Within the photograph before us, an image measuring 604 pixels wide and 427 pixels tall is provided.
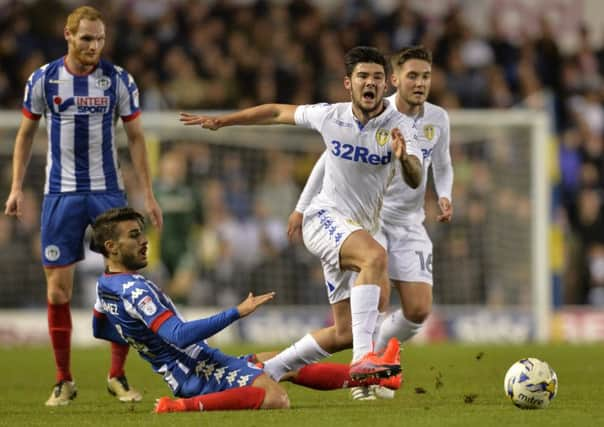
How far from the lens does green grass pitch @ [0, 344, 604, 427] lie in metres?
6.73

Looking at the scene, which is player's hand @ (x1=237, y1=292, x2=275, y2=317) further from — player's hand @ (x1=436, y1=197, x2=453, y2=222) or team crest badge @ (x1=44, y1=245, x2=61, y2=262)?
team crest badge @ (x1=44, y1=245, x2=61, y2=262)

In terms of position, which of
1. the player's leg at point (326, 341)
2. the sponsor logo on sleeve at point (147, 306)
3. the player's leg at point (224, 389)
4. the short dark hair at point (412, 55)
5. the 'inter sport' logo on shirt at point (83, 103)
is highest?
the short dark hair at point (412, 55)

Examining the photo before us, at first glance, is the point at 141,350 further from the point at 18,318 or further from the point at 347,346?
the point at 18,318

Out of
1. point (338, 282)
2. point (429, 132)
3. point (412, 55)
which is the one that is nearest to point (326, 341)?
point (338, 282)

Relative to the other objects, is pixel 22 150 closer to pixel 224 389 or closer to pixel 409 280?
pixel 224 389

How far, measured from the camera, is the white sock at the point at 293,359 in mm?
7836

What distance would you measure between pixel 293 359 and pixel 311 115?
1.43 m

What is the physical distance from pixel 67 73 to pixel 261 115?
1.37 metres

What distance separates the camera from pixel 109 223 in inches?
293

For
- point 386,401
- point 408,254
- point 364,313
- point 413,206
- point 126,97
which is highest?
point 126,97

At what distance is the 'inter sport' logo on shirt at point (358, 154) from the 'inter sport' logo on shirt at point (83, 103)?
1.57m

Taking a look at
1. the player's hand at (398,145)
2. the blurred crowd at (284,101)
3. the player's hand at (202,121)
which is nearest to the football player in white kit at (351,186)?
the player's hand at (202,121)

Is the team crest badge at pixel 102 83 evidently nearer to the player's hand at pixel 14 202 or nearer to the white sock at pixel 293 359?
the player's hand at pixel 14 202

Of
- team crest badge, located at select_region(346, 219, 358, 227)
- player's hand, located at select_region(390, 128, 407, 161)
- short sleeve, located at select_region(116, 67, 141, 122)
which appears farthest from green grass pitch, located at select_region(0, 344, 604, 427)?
short sleeve, located at select_region(116, 67, 141, 122)
